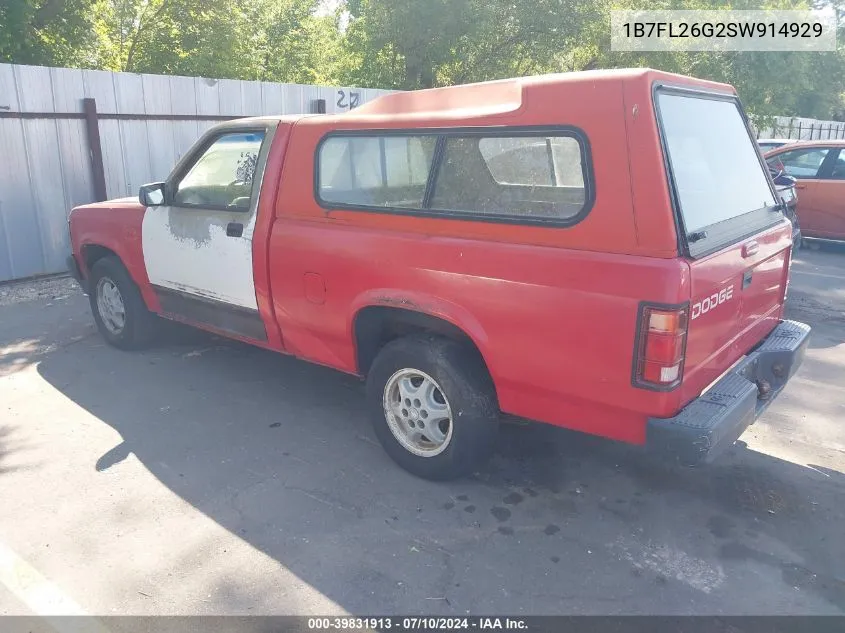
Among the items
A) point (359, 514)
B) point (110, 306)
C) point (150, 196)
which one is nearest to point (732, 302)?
point (359, 514)

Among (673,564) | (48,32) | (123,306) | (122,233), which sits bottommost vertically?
(673,564)

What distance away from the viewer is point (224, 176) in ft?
15.2

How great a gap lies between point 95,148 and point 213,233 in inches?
181

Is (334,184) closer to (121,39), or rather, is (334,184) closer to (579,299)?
(579,299)

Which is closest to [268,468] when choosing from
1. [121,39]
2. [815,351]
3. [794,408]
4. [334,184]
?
[334,184]

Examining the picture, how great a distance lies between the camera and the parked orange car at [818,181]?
9711 millimetres

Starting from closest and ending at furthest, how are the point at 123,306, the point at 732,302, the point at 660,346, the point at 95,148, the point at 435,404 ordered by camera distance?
the point at 660,346 < the point at 732,302 < the point at 435,404 < the point at 123,306 < the point at 95,148

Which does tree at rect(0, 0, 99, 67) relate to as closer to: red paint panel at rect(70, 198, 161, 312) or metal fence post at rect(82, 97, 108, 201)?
metal fence post at rect(82, 97, 108, 201)

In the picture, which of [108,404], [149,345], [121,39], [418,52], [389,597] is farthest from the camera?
[418,52]

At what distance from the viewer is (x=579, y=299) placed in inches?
115

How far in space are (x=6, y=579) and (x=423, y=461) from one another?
6.45 ft

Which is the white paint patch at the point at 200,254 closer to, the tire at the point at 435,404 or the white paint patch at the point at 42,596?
the tire at the point at 435,404

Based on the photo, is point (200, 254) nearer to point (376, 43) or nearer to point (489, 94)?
point (489, 94)

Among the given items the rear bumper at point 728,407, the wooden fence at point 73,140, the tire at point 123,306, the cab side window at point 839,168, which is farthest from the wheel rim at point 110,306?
the cab side window at point 839,168
